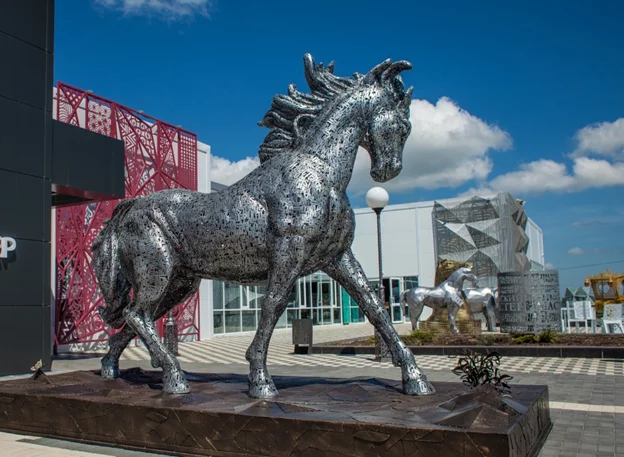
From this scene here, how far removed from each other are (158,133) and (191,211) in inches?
581

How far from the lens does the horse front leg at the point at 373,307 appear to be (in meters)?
4.70

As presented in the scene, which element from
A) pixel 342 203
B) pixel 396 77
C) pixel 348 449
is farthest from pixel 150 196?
pixel 348 449

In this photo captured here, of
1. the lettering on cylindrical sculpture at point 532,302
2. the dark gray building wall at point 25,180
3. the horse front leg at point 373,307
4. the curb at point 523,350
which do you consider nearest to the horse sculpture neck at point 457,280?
the lettering on cylindrical sculpture at point 532,302

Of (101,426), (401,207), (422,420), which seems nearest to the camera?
(422,420)

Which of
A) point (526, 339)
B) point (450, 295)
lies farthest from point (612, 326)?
point (450, 295)

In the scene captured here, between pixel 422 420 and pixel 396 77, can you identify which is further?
pixel 396 77

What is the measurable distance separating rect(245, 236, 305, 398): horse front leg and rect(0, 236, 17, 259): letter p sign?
669 centimetres

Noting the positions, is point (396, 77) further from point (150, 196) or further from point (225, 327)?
point (225, 327)

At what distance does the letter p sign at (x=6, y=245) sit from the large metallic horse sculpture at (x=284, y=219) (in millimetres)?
5219

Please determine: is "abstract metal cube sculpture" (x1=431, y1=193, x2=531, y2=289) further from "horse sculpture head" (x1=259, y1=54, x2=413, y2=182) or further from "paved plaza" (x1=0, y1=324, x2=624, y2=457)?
Result: "horse sculpture head" (x1=259, y1=54, x2=413, y2=182)

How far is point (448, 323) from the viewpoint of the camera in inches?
692

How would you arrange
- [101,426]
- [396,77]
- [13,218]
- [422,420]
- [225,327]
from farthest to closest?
[225,327], [13,218], [396,77], [101,426], [422,420]

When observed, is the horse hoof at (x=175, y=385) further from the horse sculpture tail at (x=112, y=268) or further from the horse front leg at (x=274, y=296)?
the horse sculpture tail at (x=112, y=268)

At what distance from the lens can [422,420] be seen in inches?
142
